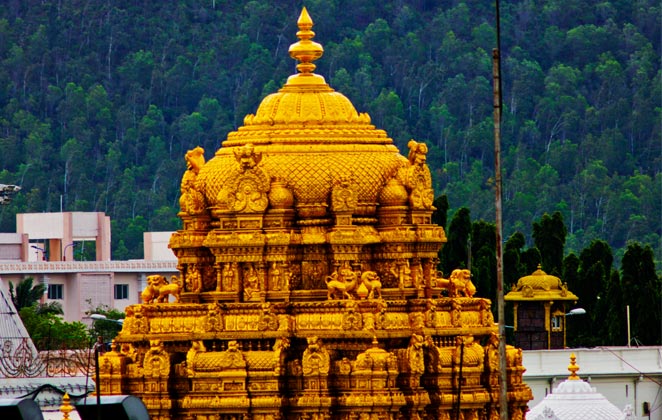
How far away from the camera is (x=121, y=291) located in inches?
5034

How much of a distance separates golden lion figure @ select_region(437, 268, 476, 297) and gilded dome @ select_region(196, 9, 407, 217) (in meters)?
1.61

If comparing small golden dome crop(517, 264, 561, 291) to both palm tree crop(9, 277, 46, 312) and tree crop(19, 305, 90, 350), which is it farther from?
palm tree crop(9, 277, 46, 312)

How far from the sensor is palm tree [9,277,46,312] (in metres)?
110

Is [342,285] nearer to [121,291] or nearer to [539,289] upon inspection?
[539,289]

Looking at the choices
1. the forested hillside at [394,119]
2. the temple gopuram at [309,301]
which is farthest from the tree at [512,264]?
the forested hillside at [394,119]

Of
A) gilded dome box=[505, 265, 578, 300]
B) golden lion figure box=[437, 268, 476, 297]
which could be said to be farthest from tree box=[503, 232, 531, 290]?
golden lion figure box=[437, 268, 476, 297]

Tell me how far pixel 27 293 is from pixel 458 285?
192ft

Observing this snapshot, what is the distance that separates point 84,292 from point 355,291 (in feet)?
240

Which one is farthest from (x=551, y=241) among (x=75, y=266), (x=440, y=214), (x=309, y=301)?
(x=309, y=301)

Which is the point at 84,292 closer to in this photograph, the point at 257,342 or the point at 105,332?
A: the point at 105,332

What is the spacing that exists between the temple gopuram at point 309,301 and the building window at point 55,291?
7148 cm

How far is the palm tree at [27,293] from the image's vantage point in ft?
359

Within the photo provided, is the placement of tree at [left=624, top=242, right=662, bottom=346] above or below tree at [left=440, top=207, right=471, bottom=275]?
below

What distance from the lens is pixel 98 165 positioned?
19162cm
